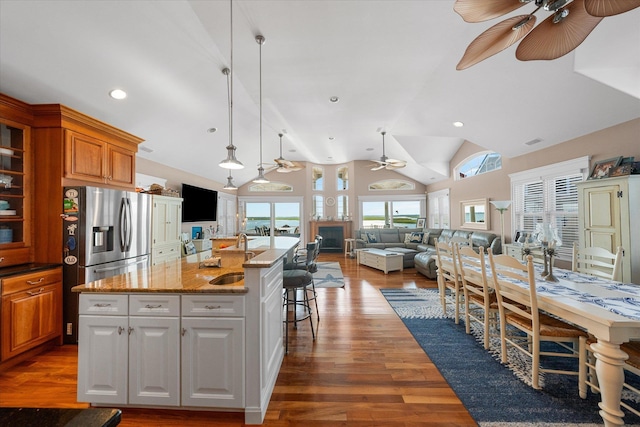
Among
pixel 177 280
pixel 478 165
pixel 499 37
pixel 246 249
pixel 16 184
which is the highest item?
pixel 478 165

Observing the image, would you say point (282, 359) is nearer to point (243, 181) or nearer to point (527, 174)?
point (527, 174)

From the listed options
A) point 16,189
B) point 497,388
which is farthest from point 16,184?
point 497,388

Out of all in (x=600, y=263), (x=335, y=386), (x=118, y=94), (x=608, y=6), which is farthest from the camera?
(x=118, y=94)

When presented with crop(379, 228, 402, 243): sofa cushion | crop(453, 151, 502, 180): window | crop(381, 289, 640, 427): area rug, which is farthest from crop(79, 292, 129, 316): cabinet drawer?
crop(379, 228, 402, 243): sofa cushion

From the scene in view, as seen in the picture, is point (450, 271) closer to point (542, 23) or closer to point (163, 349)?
point (542, 23)

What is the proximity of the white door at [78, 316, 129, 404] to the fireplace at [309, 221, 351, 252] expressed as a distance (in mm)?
7749

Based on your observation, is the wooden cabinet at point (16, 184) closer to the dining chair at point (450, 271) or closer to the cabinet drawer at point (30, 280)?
the cabinet drawer at point (30, 280)

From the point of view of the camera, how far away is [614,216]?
2791 mm

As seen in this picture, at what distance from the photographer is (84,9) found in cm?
226

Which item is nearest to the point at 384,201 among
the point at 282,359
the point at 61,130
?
the point at 282,359

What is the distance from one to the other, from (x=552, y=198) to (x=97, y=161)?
6629mm

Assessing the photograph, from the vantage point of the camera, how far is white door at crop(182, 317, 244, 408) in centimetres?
178

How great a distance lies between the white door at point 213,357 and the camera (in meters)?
1.78

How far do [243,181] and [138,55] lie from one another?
6.59m
